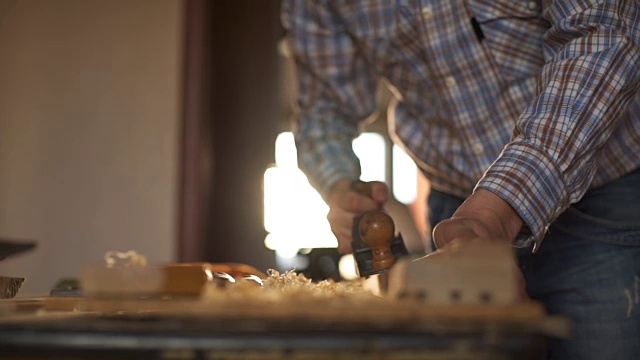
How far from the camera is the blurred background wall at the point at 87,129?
2930 millimetres

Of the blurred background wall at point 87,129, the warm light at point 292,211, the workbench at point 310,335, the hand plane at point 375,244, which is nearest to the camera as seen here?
the workbench at point 310,335

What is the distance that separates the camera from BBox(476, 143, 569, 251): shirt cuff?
2.67 feet

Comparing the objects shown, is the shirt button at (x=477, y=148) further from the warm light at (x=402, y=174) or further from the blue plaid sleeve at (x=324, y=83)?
the warm light at (x=402, y=174)

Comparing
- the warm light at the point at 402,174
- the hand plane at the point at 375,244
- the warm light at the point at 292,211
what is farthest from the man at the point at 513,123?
the warm light at the point at 402,174

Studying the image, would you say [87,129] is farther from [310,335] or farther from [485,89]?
[310,335]

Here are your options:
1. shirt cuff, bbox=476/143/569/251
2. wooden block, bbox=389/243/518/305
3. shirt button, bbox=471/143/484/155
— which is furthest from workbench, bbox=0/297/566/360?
shirt button, bbox=471/143/484/155

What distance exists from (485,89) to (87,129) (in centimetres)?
207

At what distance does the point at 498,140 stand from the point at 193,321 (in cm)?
79

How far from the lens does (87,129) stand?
117 inches

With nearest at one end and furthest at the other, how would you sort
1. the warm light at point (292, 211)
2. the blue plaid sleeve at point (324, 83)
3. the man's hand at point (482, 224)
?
the man's hand at point (482, 224)
the blue plaid sleeve at point (324, 83)
the warm light at point (292, 211)

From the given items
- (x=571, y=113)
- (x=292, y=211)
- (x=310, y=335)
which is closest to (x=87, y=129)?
(x=571, y=113)

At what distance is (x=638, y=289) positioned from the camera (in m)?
1.14

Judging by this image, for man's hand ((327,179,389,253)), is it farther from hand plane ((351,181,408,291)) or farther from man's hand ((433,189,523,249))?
man's hand ((433,189,523,249))

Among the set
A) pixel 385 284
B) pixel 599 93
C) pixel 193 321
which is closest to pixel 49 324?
pixel 193 321
